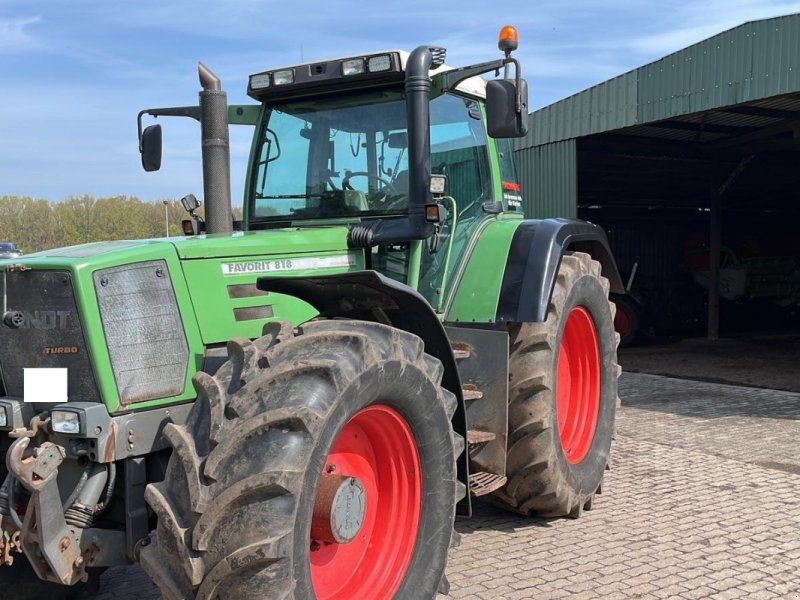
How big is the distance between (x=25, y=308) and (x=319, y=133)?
5.76ft

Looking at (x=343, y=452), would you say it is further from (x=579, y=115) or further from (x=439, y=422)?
(x=579, y=115)

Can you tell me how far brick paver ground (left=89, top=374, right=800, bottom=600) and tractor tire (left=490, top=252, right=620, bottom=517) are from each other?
0.72 ft

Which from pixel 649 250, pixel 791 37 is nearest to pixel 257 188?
pixel 791 37

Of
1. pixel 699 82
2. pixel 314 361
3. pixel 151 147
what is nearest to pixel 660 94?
pixel 699 82

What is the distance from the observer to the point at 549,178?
12.2m

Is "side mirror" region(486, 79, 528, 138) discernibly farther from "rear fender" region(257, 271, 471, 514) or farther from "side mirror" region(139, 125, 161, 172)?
"side mirror" region(139, 125, 161, 172)

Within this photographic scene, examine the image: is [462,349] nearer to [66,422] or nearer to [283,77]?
[283,77]

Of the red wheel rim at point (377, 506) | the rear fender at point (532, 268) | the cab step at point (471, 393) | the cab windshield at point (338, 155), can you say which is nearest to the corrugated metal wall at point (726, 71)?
the rear fender at point (532, 268)

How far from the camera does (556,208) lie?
1216 cm

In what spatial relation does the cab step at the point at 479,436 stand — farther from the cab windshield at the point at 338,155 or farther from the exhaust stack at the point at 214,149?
the exhaust stack at the point at 214,149

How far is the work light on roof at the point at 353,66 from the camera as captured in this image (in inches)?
157

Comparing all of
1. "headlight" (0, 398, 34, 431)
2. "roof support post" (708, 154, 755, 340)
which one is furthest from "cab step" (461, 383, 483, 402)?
"roof support post" (708, 154, 755, 340)

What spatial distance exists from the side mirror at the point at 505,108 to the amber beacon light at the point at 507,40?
0.26m

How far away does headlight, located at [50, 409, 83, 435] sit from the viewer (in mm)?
2771
